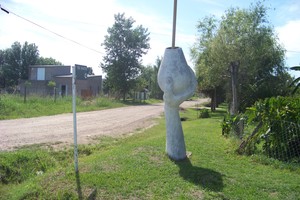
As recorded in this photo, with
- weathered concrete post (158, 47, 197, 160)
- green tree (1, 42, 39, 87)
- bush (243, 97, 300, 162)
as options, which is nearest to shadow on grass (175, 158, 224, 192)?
weathered concrete post (158, 47, 197, 160)

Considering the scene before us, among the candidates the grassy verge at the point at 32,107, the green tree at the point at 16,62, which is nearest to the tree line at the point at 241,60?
the grassy verge at the point at 32,107

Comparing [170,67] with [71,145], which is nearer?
[170,67]

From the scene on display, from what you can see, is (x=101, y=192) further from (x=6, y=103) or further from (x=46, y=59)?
(x=46, y=59)

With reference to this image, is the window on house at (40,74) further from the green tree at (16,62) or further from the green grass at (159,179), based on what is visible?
the green grass at (159,179)

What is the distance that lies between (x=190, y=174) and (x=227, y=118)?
5.54 m

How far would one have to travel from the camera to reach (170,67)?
22.6 ft

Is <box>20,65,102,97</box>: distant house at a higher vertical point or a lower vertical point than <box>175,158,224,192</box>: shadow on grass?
higher

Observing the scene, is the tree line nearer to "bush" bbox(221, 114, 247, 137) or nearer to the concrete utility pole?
"bush" bbox(221, 114, 247, 137)

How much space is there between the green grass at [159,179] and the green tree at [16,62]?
5398 cm

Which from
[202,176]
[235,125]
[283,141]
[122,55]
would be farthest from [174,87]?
[122,55]

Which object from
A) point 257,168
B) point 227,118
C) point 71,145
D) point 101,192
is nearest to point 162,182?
point 101,192

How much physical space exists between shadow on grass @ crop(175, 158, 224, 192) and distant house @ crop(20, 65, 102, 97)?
36.5m

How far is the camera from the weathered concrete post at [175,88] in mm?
6859

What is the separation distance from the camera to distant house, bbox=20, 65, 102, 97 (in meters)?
43.2
